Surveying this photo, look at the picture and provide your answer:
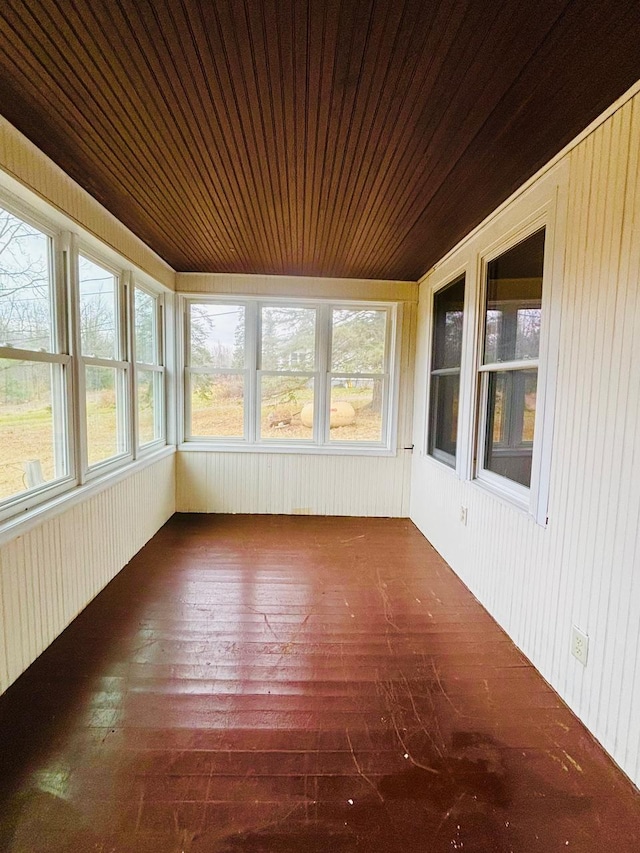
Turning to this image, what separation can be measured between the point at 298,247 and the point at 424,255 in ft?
3.55

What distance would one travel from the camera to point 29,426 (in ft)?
6.44

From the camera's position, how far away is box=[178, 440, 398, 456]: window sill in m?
4.04

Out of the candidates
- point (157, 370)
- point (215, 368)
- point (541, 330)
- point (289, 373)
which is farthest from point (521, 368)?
point (157, 370)

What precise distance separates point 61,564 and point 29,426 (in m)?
0.78

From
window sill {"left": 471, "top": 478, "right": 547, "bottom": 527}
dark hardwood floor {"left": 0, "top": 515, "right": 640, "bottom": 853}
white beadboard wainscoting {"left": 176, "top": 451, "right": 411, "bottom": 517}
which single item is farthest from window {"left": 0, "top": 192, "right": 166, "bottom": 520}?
window sill {"left": 471, "top": 478, "right": 547, "bottom": 527}

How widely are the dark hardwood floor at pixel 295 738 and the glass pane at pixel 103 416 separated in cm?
99

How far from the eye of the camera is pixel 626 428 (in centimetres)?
141

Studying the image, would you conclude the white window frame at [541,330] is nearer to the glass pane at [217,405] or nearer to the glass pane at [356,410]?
the glass pane at [356,410]

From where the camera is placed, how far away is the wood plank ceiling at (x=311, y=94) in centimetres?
117

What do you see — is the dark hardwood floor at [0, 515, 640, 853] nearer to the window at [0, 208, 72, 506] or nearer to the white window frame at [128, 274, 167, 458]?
the window at [0, 208, 72, 506]

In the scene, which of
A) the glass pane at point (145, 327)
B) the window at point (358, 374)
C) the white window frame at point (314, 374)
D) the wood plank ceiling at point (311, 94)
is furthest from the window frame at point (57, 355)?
the window at point (358, 374)

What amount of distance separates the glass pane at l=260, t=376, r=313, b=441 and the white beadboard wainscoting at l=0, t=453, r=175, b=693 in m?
1.37

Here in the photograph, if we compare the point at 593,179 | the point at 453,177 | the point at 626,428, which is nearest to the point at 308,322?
the point at 453,177

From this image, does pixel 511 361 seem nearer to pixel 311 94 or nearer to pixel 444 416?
pixel 444 416
